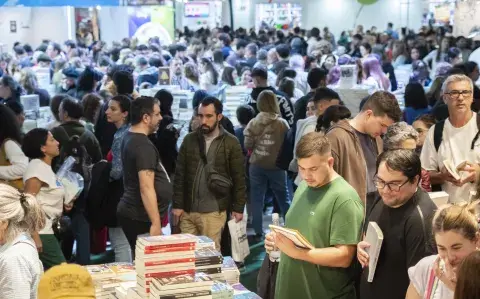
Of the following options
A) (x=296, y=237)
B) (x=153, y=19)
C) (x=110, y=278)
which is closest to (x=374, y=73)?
(x=296, y=237)

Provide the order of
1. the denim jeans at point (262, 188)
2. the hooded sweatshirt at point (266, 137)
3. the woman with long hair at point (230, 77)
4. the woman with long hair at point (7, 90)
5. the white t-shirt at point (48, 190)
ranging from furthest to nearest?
the woman with long hair at point (230, 77), the woman with long hair at point (7, 90), the denim jeans at point (262, 188), the hooded sweatshirt at point (266, 137), the white t-shirt at point (48, 190)

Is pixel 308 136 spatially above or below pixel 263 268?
above

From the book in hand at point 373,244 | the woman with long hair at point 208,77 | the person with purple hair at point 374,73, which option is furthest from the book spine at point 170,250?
the woman with long hair at point 208,77

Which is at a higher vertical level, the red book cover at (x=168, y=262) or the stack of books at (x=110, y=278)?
the red book cover at (x=168, y=262)

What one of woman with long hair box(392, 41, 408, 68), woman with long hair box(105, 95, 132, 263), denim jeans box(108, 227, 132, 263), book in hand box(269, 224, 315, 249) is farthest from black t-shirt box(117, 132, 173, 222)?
woman with long hair box(392, 41, 408, 68)

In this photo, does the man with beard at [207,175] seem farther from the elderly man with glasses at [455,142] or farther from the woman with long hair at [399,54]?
the woman with long hair at [399,54]

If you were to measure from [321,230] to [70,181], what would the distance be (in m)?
2.69

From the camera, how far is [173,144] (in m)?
6.82

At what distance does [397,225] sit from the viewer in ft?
11.3

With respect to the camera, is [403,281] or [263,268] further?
[263,268]

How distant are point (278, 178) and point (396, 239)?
3940mm

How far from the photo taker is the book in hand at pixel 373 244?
10.9 feet

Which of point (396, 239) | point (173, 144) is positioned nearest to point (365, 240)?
point (396, 239)

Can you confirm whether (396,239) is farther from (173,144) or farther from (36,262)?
(173,144)
